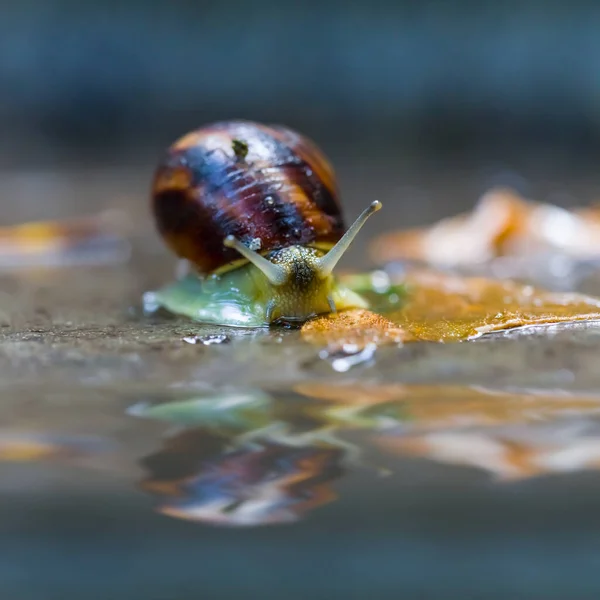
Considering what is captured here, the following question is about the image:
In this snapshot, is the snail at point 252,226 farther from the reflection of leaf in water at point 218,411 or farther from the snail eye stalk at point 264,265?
the reflection of leaf in water at point 218,411

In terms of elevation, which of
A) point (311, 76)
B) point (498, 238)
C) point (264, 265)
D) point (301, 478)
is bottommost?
point (301, 478)

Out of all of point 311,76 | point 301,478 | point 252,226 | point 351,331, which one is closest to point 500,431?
point 301,478

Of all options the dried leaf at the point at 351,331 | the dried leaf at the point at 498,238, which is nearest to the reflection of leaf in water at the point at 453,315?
the dried leaf at the point at 351,331

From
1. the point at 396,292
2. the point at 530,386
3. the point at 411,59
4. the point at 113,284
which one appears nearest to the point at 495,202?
the point at 396,292

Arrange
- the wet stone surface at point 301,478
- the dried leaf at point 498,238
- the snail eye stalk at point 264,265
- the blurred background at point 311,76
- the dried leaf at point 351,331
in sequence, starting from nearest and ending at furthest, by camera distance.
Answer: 1. the wet stone surface at point 301,478
2. the dried leaf at point 351,331
3. the snail eye stalk at point 264,265
4. the dried leaf at point 498,238
5. the blurred background at point 311,76

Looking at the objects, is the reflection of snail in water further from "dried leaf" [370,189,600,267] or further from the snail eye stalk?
"dried leaf" [370,189,600,267]

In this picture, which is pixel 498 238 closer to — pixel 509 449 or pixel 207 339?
pixel 207 339

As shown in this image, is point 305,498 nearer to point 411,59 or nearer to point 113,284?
point 113,284
